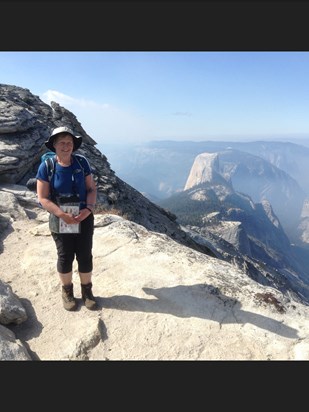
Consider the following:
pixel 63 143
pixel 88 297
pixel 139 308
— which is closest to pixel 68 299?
pixel 88 297

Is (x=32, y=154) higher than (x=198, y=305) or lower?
higher

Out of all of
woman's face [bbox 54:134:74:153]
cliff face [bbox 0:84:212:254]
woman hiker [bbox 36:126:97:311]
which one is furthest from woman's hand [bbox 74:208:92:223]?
cliff face [bbox 0:84:212:254]

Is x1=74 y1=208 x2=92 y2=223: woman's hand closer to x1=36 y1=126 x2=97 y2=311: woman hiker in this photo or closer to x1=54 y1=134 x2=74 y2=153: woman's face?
x1=36 y1=126 x2=97 y2=311: woman hiker

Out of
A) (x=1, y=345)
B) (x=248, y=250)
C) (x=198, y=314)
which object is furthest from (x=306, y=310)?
(x=248, y=250)

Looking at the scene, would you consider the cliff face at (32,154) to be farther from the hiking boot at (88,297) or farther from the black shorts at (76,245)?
the black shorts at (76,245)

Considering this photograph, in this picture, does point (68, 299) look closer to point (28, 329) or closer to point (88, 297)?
point (88, 297)

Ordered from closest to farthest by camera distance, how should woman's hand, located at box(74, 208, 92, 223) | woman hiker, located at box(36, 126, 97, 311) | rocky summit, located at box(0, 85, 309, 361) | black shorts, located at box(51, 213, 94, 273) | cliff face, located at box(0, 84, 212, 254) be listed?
rocky summit, located at box(0, 85, 309, 361) < woman hiker, located at box(36, 126, 97, 311) < woman's hand, located at box(74, 208, 92, 223) < black shorts, located at box(51, 213, 94, 273) < cliff face, located at box(0, 84, 212, 254)
